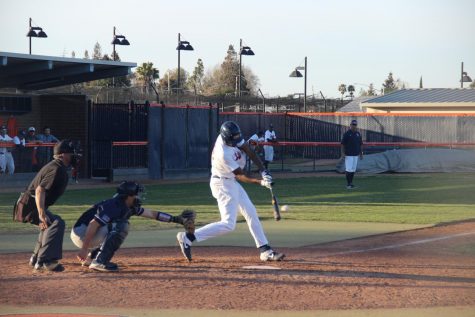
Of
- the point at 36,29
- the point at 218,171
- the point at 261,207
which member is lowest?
the point at 261,207

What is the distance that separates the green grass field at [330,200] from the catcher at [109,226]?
4.92 m

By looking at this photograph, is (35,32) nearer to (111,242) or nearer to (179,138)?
(179,138)

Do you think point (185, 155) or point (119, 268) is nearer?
point (119, 268)

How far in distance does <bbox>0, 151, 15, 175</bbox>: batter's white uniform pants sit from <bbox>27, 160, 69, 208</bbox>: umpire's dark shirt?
1545 cm

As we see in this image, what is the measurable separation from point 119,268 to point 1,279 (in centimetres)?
140

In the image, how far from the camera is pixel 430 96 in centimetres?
4572

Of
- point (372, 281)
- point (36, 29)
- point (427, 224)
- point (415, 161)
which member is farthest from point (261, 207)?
point (36, 29)

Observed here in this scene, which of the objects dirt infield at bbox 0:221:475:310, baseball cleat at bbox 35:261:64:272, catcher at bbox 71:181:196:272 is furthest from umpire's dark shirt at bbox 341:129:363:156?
baseball cleat at bbox 35:261:64:272

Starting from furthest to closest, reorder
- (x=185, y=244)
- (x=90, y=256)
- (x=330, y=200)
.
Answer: (x=330, y=200), (x=185, y=244), (x=90, y=256)

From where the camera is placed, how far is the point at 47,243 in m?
9.74

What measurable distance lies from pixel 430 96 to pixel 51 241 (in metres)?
38.4

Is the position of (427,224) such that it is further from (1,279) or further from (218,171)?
(1,279)

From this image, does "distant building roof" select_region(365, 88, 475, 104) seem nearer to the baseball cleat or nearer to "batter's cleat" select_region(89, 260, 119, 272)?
"batter's cleat" select_region(89, 260, 119, 272)

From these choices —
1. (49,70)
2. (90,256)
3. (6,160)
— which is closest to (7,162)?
(6,160)
